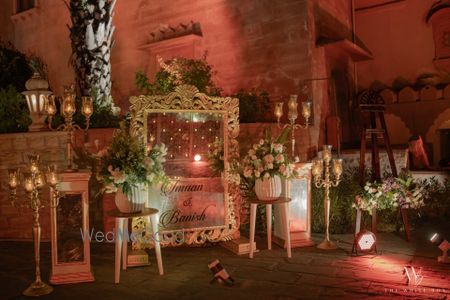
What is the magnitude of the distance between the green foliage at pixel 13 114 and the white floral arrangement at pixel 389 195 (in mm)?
4959

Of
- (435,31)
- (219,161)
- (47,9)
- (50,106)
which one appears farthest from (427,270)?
(47,9)

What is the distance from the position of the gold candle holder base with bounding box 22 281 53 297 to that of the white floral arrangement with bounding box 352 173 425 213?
3688mm

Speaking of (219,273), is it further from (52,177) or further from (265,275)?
(52,177)

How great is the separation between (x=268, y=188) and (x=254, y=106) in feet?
8.86

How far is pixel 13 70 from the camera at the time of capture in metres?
11.7

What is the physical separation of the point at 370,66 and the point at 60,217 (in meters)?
7.82

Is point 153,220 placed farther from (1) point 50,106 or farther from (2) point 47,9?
(2) point 47,9

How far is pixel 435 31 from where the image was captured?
9.30 metres

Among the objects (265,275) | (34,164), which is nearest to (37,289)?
(34,164)

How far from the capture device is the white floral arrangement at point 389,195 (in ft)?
18.8

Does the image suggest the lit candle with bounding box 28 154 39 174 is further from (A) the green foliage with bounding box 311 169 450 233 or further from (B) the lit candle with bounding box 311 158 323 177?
(A) the green foliage with bounding box 311 169 450 233

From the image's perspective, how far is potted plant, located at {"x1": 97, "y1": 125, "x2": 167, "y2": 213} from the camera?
187 inches

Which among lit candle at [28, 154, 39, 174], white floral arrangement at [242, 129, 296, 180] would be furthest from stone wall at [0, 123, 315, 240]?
white floral arrangement at [242, 129, 296, 180]

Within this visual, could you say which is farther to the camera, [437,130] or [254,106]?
[437,130]
